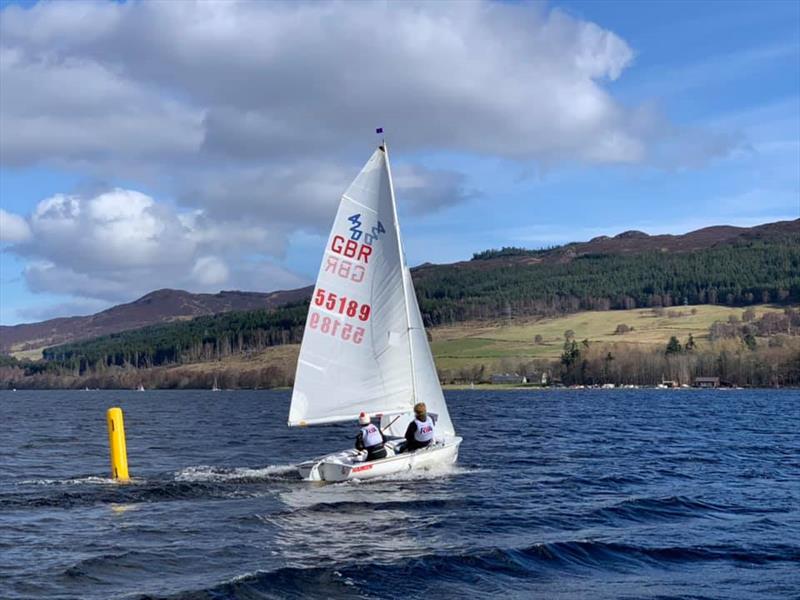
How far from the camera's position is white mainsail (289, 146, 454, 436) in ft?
114

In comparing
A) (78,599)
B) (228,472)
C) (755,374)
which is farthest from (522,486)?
(755,374)

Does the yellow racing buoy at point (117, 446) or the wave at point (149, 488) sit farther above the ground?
the yellow racing buoy at point (117, 446)

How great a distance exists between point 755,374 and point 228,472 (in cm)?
16506

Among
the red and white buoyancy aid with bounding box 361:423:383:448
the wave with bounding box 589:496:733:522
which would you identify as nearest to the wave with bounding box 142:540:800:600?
the wave with bounding box 589:496:733:522

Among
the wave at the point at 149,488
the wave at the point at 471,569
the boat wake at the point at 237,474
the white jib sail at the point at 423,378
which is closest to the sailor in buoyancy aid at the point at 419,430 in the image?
the white jib sail at the point at 423,378

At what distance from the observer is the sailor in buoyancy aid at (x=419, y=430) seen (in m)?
32.5

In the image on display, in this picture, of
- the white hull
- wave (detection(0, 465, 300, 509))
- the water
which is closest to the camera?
the water

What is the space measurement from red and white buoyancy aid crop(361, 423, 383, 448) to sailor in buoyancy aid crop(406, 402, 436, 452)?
1.23 metres

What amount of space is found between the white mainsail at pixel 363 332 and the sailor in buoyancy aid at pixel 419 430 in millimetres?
2135

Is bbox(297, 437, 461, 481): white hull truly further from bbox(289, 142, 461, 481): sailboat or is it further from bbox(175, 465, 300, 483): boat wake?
bbox(175, 465, 300, 483): boat wake

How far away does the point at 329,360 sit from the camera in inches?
1377

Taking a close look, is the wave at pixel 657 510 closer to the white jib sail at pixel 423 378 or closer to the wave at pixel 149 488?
the white jib sail at pixel 423 378

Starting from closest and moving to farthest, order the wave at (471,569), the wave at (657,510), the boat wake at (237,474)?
1. the wave at (471,569)
2. the wave at (657,510)
3. the boat wake at (237,474)

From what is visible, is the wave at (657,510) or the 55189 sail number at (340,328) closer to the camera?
the wave at (657,510)
